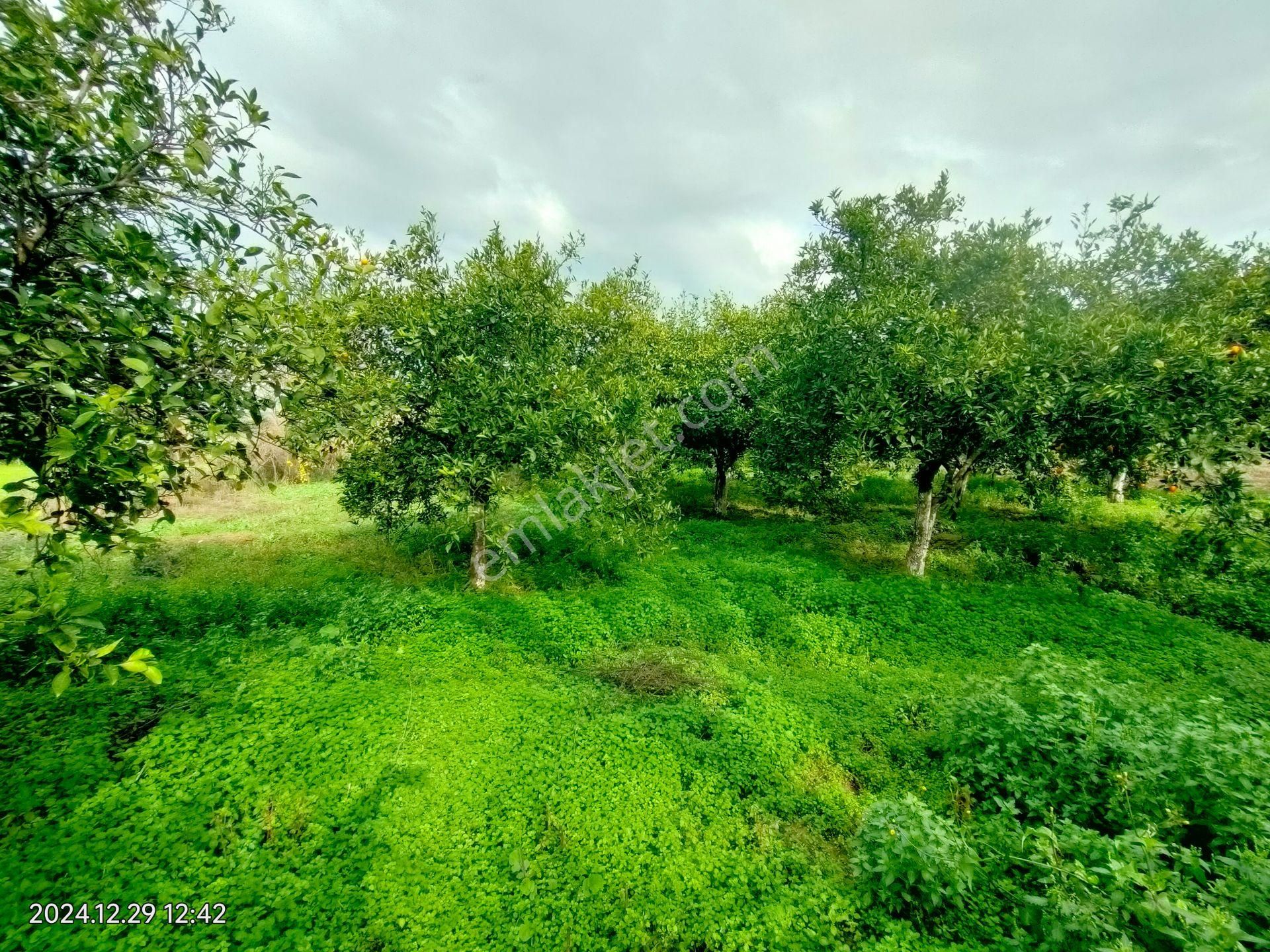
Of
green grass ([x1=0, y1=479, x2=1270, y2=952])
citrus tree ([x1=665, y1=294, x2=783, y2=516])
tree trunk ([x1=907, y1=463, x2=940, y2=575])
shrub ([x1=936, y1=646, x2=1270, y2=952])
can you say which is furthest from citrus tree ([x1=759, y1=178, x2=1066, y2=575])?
shrub ([x1=936, y1=646, x2=1270, y2=952])

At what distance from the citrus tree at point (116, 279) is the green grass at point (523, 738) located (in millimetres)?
3361

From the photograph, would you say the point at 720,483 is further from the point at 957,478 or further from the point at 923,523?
the point at 957,478

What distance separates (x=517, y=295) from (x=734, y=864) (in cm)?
1205

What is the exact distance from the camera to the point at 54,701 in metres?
7.92

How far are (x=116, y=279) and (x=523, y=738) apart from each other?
307 inches

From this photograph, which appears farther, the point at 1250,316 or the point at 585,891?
the point at 1250,316

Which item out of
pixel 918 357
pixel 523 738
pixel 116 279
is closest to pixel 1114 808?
pixel 523 738

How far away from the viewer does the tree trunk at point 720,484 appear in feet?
69.1

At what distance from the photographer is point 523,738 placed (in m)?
8.21

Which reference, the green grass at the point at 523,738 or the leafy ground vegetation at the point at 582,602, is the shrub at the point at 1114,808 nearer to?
the leafy ground vegetation at the point at 582,602

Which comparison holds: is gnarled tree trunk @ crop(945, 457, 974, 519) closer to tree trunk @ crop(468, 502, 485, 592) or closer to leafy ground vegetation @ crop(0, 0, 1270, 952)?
leafy ground vegetation @ crop(0, 0, 1270, 952)

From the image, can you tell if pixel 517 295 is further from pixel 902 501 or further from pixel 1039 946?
pixel 902 501

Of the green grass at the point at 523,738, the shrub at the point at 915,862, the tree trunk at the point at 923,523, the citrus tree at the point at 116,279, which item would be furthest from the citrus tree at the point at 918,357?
the citrus tree at the point at 116,279

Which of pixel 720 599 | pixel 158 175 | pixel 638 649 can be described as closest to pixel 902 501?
pixel 720 599
